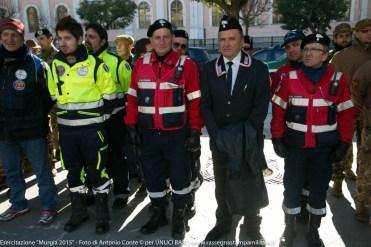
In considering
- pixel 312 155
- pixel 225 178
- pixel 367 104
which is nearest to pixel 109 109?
pixel 225 178

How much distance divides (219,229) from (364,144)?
1.63m

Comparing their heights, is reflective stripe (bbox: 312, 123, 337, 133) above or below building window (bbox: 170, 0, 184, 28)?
below

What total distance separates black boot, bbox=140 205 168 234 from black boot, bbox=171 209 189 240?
218mm

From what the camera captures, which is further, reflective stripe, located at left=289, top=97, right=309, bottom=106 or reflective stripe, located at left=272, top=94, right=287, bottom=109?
reflective stripe, located at left=272, top=94, right=287, bottom=109

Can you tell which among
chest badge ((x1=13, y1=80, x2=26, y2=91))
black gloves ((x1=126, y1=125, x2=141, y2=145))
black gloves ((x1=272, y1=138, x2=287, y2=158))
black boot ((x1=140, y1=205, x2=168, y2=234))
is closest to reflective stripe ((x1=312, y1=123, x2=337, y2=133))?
black gloves ((x1=272, y1=138, x2=287, y2=158))

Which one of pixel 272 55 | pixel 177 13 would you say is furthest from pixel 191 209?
pixel 177 13

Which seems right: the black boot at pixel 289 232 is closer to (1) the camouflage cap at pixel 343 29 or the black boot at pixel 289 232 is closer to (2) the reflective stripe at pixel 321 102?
(2) the reflective stripe at pixel 321 102

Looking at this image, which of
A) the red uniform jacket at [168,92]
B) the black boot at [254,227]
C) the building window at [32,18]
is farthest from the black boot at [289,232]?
the building window at [32,18]

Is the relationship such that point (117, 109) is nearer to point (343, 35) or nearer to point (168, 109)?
point (168, 109)

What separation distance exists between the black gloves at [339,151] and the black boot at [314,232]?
0.56 metres

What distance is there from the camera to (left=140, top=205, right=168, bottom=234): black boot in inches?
150

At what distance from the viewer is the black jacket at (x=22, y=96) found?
3738mm

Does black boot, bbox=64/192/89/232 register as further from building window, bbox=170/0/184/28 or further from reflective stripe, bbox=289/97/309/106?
building window, bbox=170/0/184/28

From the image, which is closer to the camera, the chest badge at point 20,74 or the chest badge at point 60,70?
the chest badge at point 60,70
